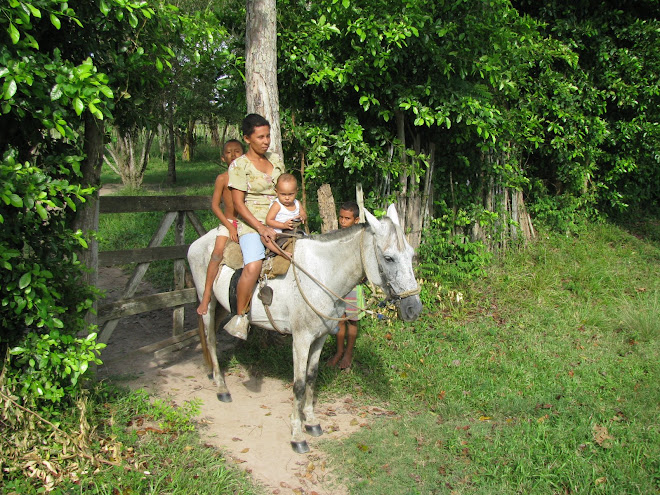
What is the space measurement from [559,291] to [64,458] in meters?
7.15

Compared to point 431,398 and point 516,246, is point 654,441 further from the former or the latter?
point 516,246

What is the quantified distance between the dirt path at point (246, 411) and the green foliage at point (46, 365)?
4.51 feet

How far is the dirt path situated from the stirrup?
3.09 ft

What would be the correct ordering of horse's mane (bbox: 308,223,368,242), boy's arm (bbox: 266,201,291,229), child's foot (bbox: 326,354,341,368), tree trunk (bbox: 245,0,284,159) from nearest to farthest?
horse's mane (bbox: 308,223,368,242) < boy's arm (bbox: 266,201,291,229) < tree trunk (bbox: 245,0,284,159) < child's foot (bbox: 326,354,341,368)

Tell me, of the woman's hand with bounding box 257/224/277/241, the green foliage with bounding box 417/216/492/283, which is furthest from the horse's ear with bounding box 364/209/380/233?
the green foliage with bounding box 417/216/492/283

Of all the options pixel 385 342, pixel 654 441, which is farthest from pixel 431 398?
pixel 654 441

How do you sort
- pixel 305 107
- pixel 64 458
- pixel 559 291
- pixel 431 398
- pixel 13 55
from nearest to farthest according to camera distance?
1. pixel 13 55
2. pixel 64 458
3. pixel 431 398
4. pixel 305 107
5. pixel 559 291

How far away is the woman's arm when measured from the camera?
435 cm

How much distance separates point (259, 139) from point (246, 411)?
Result: 280 cm

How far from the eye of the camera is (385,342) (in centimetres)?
625

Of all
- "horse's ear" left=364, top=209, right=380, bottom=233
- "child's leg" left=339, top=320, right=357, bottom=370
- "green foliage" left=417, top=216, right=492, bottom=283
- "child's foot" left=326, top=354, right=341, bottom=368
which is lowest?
"child's foot" left=326, top=354, right=341, bottom=368

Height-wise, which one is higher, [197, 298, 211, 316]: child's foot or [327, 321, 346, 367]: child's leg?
[197, 298, 211, 316]: child's foot

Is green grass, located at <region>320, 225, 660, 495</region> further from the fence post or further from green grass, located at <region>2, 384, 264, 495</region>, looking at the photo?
the fence post

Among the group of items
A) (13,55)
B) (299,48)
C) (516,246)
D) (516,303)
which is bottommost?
(516,303)
